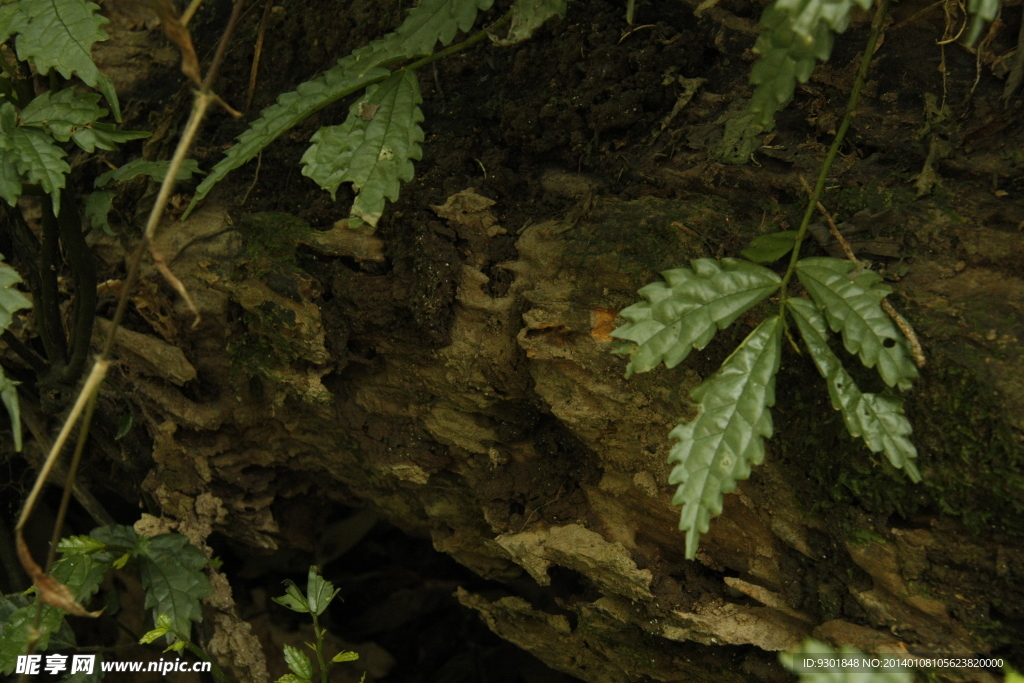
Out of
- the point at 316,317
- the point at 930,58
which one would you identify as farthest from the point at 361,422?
the point at 930,58

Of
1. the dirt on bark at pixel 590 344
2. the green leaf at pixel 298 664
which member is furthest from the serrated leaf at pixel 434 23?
the green leaf at pixel 298 664

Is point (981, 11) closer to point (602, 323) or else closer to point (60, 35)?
point (602, 323)

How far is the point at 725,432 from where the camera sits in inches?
44.6

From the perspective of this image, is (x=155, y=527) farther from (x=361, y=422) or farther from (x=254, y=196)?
(x=254, y=196)

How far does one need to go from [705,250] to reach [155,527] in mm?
1558

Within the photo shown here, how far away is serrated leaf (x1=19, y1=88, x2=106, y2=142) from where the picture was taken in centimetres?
153

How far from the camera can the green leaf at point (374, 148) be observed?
138 cm

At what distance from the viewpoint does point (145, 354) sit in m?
1.94

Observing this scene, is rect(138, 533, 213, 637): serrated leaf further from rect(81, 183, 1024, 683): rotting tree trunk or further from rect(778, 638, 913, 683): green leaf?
rect(778, 638, 913, 683): green leaf

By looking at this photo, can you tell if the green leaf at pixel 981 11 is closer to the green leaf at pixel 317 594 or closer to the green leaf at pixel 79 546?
the green leaf at pixel 317 594

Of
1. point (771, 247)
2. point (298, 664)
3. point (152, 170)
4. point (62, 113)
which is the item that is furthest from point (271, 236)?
point (771, 247)

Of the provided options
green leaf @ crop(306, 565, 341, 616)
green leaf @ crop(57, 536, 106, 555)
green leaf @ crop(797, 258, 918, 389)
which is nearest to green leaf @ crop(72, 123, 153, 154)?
green leaf @ crop(57, 536, 106, 555)

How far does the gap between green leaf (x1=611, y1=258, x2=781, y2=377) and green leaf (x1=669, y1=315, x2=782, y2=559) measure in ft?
0.19

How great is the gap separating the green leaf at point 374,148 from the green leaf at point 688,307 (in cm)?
51
